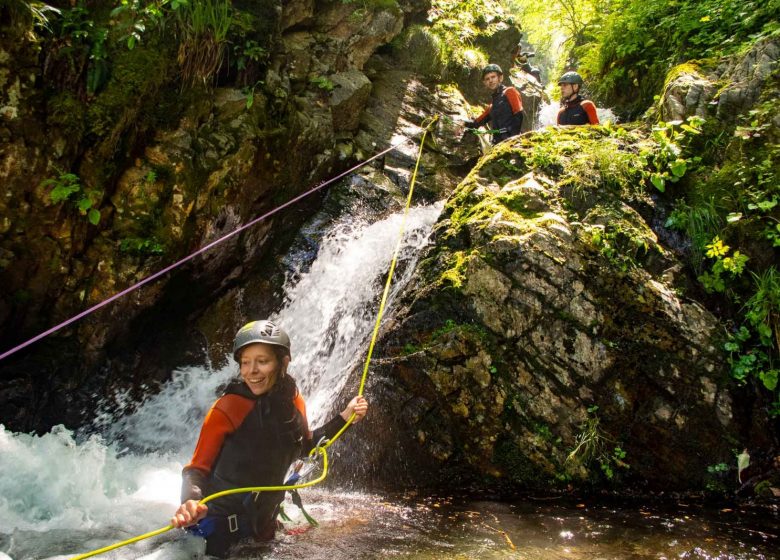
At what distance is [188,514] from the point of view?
220 centimetres

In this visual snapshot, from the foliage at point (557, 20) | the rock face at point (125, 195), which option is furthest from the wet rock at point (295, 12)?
the foliage at point (557, 20)

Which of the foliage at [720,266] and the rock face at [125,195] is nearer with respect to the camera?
the foliage at [720,266]

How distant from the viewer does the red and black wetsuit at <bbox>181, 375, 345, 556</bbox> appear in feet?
8.76

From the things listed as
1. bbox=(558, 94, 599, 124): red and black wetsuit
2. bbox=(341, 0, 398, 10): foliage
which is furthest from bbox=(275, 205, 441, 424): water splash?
bbox=(341, 0, 398, 10): foliage

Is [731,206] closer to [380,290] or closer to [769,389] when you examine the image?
[769,389]

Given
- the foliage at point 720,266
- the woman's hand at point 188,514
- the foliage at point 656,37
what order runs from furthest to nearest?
the foliage at point 656,37
the foliage at point 720,266
the woman's hand at point 188,514

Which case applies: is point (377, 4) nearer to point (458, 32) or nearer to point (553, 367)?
point (458, 32)

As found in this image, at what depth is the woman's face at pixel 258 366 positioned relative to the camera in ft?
9.20

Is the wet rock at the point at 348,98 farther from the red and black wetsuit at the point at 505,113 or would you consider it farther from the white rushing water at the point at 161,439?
the red and black wetsuit at the point at 505,113

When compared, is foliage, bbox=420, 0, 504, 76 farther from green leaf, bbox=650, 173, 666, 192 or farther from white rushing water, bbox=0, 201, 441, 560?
green leaf, bbox=650, 173, 666, 192

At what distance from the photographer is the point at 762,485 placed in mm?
3730

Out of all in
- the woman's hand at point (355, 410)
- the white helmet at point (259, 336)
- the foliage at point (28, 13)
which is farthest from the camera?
the foliage at point (28, 13)

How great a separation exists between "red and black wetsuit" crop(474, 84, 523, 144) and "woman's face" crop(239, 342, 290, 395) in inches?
223

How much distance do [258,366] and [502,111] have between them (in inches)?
248
